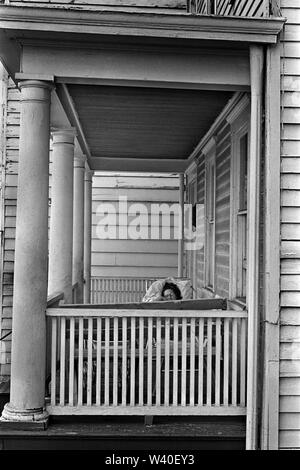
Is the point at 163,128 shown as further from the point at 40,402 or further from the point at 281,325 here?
the point at 40,402

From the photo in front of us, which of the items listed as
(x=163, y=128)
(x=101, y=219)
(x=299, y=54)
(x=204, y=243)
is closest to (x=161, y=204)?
(x=101, y=219)

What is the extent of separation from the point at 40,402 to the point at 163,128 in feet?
12.6

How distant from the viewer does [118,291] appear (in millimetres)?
11969

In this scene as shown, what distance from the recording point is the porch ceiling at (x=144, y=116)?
209 inches

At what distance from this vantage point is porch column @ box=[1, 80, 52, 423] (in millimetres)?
4320

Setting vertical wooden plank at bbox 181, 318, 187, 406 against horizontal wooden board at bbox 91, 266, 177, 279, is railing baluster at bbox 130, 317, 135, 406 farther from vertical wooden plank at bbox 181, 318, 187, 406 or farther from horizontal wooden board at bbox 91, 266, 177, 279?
horizontal wooden board at bbox 91, 266, 177, 279

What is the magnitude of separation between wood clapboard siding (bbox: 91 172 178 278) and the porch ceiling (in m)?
3.66

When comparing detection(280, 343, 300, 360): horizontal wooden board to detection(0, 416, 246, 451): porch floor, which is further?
detection(280, 343, 300, 360): horizontal wooden board

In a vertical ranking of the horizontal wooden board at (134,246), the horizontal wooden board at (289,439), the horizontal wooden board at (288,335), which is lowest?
the horizontal wooden board at (289,439)

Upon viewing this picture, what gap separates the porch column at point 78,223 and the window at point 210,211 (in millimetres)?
2064

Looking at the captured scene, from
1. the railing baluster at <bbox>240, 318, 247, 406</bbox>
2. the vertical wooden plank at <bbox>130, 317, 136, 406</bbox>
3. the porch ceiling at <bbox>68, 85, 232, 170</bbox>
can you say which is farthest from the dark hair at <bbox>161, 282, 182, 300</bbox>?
the vertical wooden plank at <bbox>130, 317, 136, 406</bbox>

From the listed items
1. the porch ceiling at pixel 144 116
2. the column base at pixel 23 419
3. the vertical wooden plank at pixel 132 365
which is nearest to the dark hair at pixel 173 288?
the porch ceiling at pixel 144 116

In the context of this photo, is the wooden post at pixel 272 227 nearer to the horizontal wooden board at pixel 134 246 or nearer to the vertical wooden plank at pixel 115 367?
the vertical wooden plank at pixel 115 367

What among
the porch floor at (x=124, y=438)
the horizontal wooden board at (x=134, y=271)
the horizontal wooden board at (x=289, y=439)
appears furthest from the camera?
the horizontal wooden board at (x=134, y=271)
